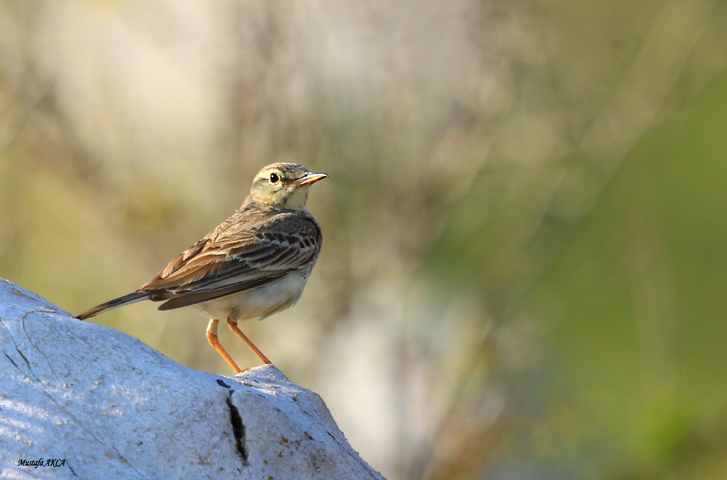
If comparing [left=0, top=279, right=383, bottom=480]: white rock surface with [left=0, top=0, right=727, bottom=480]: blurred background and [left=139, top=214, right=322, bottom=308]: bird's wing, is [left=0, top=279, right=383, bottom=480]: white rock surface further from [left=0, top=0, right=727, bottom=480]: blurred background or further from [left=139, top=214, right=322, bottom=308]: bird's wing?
[left=0, top=0, right=727, bottom=480]: blurred background

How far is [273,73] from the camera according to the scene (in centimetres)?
961

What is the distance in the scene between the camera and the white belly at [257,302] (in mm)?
6195

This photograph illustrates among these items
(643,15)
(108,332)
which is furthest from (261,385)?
(643,15)

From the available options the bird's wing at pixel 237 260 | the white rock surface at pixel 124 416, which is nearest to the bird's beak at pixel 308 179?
the bird's wing at pixel 237 260

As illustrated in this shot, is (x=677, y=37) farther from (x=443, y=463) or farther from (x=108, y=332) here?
(x=108, y=332)

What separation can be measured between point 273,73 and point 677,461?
6.86 meters

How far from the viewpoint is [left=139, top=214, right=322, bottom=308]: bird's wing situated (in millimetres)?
5911

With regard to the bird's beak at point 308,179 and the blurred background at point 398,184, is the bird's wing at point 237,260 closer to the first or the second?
the bird's beak at point 308,179

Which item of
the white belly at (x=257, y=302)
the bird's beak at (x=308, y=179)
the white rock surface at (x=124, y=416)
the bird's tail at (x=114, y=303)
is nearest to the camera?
the white rock surface at (x=124, y=416)

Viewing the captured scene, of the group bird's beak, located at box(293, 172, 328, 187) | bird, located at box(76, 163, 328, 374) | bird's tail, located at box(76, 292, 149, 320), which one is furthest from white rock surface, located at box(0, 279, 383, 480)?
bird's beak, located at box(293, 172, 328, 187)

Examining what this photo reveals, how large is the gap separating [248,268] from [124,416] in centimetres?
280

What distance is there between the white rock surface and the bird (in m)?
1.35

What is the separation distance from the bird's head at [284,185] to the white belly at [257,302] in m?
1.16

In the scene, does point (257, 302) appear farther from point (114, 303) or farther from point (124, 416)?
point (124, 416)
